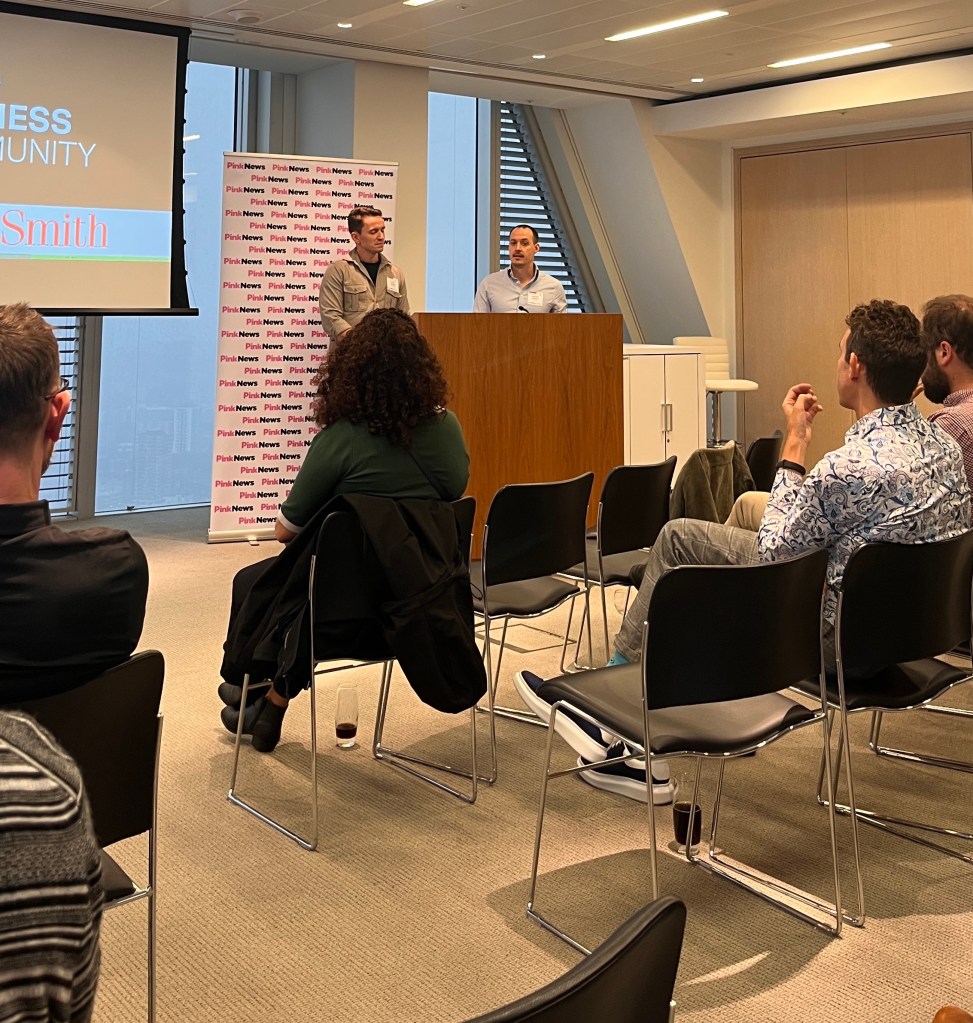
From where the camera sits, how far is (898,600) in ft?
8.94

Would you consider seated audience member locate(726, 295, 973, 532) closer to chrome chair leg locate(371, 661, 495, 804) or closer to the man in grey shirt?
chrome chair leg locate(371, 661, 495, 804)

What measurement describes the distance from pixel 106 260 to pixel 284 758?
14.3 feet

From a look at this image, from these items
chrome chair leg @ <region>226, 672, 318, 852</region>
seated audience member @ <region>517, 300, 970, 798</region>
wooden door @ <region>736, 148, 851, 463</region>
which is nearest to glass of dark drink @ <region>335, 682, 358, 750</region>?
chrome chair leg @ <region>226, 672, 318, 852</region>

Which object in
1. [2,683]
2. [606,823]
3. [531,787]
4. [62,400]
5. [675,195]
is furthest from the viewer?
[675,195]

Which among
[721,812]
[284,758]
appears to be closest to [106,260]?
[284,758]

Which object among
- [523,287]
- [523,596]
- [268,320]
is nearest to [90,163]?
[268,320]

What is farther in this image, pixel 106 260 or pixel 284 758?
pixel 106 260

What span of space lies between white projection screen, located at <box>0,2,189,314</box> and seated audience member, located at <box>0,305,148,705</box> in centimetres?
510

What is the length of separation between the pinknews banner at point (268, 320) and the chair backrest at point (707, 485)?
10.7 ft

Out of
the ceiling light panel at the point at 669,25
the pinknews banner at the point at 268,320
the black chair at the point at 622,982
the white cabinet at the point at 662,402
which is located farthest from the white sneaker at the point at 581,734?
the ceiling light panel at the point at 669,25

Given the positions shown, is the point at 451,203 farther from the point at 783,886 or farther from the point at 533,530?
the point at 783,886

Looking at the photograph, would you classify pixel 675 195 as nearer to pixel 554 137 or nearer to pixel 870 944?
pixel 554 137

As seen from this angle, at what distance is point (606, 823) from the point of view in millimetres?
3203

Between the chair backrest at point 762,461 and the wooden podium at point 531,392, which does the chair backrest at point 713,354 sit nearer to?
the wooden podium at point 531,392
